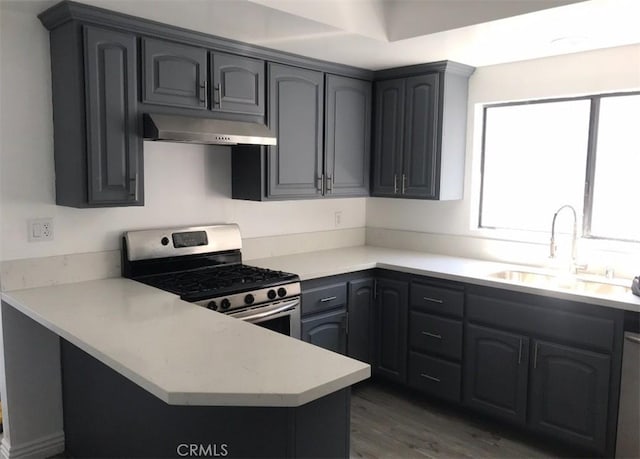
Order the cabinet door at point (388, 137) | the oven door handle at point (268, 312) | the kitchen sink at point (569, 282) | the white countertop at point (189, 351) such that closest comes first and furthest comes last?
the white countertop at point (189, 351)
the oven door handle at point (268, 312)
the kitchen sink at point (569, 282)
the cabinet door at point (388, 137)

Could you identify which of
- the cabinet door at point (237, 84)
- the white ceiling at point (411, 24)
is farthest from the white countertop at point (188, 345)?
the white ceiling at point (411, 24)

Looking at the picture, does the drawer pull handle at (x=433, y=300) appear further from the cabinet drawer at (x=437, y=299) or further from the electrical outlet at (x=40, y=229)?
the electrical outlet at (x=40, y=229)

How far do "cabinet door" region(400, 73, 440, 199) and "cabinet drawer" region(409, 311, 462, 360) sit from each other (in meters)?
0.85

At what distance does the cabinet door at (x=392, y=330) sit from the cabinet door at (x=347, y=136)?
0.75m

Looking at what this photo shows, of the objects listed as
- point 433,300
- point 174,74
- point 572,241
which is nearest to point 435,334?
point 433,300

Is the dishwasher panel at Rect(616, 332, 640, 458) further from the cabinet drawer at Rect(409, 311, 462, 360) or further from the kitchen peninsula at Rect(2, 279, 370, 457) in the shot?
the kitchen peninsula at Rect(2, 279, 370, 457)

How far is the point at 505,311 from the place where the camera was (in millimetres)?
2986

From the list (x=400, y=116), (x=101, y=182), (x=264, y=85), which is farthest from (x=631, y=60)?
(x=101, y=182)

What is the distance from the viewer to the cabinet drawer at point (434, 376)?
325 centimetres

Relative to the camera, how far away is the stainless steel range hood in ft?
8.67

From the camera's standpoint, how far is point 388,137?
152 inches

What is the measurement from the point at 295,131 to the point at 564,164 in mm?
1745

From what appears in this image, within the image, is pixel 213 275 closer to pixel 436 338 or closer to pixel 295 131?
pixel 295 131

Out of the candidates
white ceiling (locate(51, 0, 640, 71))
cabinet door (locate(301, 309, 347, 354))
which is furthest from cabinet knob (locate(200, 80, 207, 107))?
cabinet door (locate(301, 309, 347, 354))
